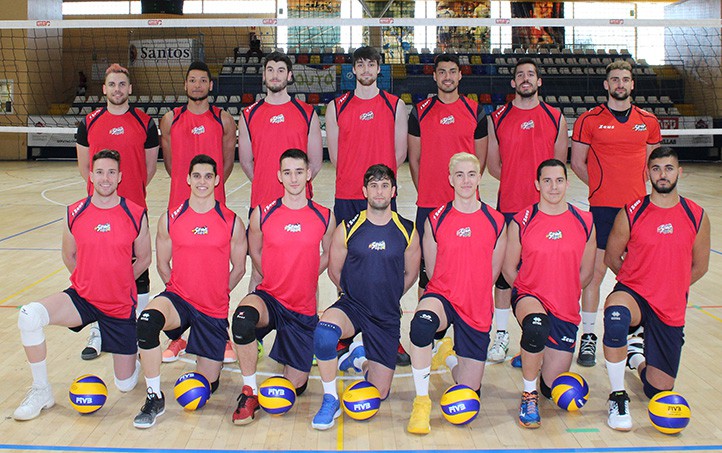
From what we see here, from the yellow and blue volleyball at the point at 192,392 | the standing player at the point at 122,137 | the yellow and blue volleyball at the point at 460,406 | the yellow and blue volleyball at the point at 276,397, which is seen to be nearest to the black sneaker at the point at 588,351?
the yellow and blue volleyball at the point at 460,406

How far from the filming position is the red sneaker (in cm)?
436

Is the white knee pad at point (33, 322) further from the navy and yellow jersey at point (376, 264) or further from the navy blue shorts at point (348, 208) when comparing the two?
the navy blue shorts at point (348, 208)

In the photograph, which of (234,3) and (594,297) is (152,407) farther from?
(234,3)

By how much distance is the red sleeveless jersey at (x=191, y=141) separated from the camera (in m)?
5.80

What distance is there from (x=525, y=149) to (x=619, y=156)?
71cm

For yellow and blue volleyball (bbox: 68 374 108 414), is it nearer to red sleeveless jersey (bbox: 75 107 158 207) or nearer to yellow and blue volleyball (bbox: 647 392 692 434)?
red sleeveless jersey (bbox: 75 107 158 207)

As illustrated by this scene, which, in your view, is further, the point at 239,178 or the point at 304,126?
the point at 239,178

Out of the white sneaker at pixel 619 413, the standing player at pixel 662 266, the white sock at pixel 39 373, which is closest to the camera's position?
the white sneaker at pixel 619 413

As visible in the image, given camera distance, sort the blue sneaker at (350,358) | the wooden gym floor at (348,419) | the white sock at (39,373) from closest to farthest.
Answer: the wooden gym floor at (348,419) < the white sock at (39,373) < the blue sneaker at (350,358)

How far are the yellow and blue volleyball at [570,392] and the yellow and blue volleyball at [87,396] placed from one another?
9.08ft

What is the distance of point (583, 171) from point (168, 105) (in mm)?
20830

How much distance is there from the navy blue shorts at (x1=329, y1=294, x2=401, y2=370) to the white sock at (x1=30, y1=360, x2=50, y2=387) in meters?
1.82

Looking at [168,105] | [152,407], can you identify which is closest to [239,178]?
[168,105]

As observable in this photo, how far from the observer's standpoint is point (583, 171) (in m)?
5.85
